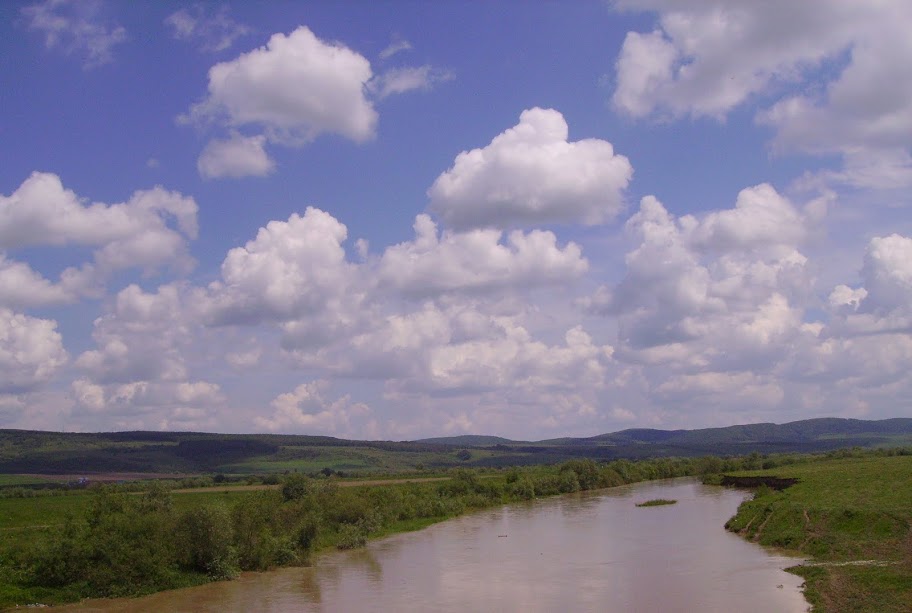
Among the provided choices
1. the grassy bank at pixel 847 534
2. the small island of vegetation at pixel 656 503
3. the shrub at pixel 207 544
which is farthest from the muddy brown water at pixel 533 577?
the small island of vegetation at pixel 656 503

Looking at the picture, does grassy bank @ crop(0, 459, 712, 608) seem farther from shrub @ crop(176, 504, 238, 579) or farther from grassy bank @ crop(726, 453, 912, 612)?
grassy bank @ crop(726, 453, 912, 612)

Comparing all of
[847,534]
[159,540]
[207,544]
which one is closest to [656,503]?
[847,534]

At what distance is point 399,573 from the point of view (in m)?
37.6

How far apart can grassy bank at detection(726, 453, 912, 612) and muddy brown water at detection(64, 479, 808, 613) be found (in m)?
1.27

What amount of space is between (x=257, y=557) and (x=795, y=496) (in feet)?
118

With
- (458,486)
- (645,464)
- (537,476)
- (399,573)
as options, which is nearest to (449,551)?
(399,573)

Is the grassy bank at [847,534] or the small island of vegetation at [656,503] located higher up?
the grassy bank at [847,534]

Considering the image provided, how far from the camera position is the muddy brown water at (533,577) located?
29.0 m

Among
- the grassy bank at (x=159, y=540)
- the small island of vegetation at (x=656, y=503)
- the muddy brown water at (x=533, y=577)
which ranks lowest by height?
the small island of vegetation at (x=656, y=503)

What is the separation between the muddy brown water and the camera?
95.2ft

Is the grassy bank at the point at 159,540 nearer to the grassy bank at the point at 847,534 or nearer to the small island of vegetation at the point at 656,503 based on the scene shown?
the small island of vegetation at the point at 656,503

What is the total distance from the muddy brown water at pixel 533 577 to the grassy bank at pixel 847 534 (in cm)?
127

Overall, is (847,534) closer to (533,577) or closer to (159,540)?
(533,577)

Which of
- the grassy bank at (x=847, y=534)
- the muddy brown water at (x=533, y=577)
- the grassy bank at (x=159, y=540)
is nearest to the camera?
the grassy bank at (x=847, y=534)
